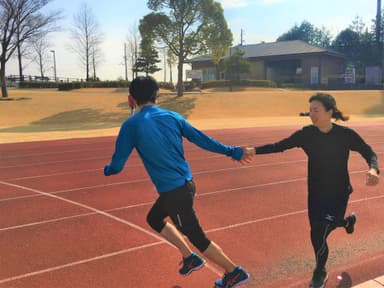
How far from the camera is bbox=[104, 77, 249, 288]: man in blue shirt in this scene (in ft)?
10.5

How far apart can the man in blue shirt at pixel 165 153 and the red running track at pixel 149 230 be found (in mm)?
762

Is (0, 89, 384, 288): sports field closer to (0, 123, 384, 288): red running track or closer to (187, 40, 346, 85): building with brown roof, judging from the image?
(0, 123, 384, 288): red running track

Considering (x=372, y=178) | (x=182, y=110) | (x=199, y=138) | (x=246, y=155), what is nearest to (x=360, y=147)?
(x=372, y=178)

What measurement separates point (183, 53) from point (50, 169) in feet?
75.9

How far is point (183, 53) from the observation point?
105ft

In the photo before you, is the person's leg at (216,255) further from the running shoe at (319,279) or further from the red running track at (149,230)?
the running shoe at (319,279)

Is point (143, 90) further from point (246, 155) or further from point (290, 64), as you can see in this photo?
point (290, 64)

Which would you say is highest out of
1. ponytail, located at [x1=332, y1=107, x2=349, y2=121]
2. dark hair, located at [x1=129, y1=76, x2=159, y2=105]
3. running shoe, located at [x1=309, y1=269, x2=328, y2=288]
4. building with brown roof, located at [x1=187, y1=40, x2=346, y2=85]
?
building with brown roof, located at [x1=187, y1=40, x2=346, y2=85]

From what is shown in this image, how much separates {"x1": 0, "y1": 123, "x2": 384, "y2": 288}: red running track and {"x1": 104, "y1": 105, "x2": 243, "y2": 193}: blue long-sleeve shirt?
1.21m

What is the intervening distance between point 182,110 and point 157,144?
26185mm

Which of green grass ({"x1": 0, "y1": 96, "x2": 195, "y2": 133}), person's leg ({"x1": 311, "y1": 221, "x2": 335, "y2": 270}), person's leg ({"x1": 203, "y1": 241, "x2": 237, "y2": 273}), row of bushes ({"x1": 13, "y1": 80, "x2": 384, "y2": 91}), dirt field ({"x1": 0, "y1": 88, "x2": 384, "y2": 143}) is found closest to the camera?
person's leg ({"x1": 203, "y1": 241, "x2": 237, "y2": 273})

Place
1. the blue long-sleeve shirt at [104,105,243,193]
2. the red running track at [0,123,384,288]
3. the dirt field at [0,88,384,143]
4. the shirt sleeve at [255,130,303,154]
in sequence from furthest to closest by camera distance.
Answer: the dirt field at [0,88,384,143] < the red running track at [0,123,384,288] < the shirt sleeve at [255,130,303,154] < the blue long-sleeve shirt at [104,105,243,193]

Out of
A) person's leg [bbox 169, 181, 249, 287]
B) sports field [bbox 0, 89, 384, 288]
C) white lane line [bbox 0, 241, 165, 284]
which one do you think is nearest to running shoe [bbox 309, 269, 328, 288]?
sports field [bbox 0, 89, 384, 288]

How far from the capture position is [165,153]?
127 inches
